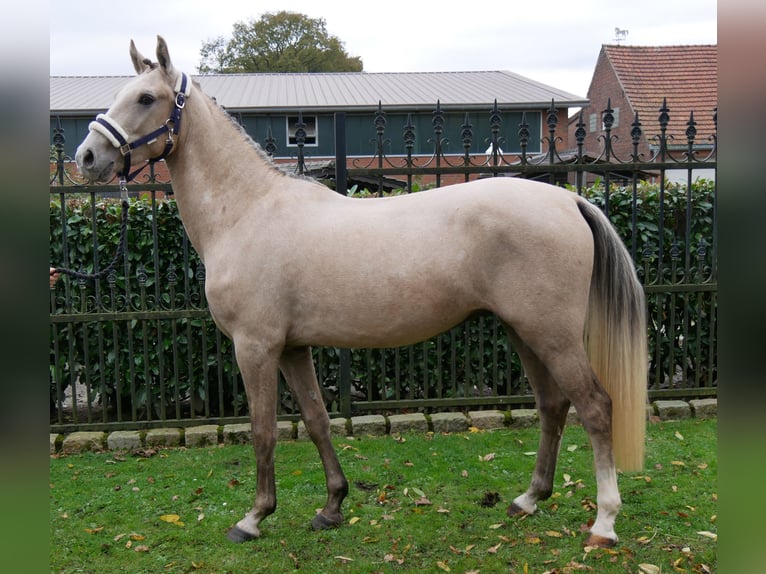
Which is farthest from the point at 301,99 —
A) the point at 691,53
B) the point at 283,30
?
the point at 283,30

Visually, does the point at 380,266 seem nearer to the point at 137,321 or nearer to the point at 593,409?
the point at 593,409

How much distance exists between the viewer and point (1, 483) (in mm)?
881

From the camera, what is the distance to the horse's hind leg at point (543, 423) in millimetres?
3500

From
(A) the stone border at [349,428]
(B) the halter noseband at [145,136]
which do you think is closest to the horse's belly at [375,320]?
(B) the halter noseband at [145,136]

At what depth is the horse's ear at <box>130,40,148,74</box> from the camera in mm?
3260

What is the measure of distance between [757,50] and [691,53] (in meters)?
29.0

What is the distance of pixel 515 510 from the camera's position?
3.60m

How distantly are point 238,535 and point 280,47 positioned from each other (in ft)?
145

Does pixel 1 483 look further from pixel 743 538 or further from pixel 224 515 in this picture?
pixel 224 515

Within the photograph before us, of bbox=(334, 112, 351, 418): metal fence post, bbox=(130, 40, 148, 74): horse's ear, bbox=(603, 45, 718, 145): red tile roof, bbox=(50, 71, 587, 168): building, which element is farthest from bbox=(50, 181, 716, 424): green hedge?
bbox=(603, 45, 718, 145): red tile roof

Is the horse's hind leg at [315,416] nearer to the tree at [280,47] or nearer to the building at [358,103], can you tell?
the building at [358,103]

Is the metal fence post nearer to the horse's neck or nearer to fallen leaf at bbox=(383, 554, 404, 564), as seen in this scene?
the horse's neck

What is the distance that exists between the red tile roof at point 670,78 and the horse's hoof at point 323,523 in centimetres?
2046

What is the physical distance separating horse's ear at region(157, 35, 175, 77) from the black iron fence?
Answer: 5.55 feet
